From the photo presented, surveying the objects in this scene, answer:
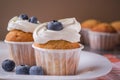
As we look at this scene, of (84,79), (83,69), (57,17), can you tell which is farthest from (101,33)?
(84,79)

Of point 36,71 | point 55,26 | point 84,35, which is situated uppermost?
point 55,26

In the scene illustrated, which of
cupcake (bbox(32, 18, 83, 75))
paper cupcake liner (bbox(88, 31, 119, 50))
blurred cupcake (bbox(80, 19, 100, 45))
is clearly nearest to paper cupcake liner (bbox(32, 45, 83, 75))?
cupcake (bbox(32, 18, 83, 75))

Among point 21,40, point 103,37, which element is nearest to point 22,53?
point 21,40

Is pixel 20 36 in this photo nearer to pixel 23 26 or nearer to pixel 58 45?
pixel 23 26

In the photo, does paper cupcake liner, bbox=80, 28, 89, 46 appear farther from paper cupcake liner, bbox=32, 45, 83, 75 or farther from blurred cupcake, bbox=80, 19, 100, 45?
paper cupcake liner, bbox=32, 45, 83, 75

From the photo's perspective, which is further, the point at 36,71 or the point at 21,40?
the point at 21,40

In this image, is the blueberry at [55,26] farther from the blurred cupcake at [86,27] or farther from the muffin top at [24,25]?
the blurred cupcake at [86,27]
